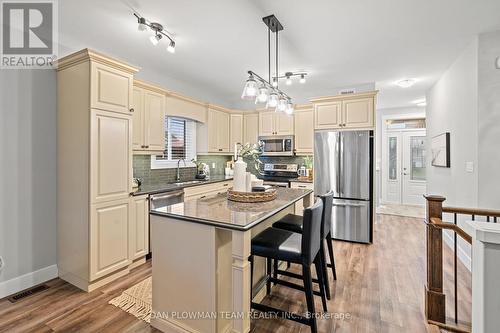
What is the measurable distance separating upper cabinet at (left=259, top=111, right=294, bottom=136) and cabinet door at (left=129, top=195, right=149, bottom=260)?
289 centimetres

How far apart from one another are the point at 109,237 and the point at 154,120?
175cm

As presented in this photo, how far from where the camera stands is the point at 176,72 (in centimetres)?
392

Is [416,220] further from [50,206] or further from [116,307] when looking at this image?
[50,206]

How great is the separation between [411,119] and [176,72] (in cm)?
642

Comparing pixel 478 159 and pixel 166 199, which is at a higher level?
pixel 478 159

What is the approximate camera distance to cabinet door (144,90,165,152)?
11.3 feet

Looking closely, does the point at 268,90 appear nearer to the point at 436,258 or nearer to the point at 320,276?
the point at 320,276

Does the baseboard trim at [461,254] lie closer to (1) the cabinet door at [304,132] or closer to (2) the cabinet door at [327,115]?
(2) the cabinet door at [327,115]

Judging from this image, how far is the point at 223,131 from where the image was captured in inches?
202

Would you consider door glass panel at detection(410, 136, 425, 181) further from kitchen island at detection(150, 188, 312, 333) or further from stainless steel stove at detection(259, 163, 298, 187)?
kitchen island at detection(150, 188, 312, 333)

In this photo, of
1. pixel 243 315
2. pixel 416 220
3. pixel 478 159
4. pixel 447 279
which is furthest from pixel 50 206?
pixel 416 220

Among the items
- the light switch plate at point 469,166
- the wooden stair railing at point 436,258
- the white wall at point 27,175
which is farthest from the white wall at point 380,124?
the white wall at point 27,175

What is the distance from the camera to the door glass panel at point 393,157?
23.1 ft

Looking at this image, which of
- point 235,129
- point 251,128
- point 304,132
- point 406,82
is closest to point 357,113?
point 304,132
